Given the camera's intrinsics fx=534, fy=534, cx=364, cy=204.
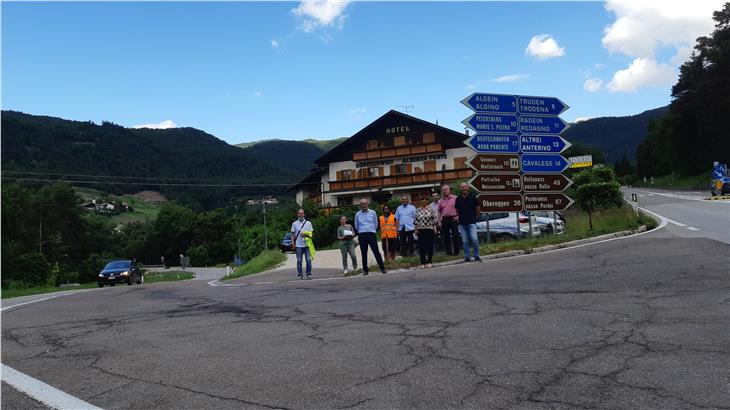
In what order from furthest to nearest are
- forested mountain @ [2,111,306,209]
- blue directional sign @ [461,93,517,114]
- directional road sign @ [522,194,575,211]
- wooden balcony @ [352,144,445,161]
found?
forested mountain @ [2,111,306,209] < wooden balcony @ [352,144,445,161] < directional road sign @ [522,194,575,211] < blue directional sign @ [461,93,517,114]

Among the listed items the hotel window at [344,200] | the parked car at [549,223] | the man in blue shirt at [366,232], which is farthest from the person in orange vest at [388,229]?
the hotel window at [344,200]

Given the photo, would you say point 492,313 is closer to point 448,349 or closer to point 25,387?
point 448,349

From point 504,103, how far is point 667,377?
44.7 feet

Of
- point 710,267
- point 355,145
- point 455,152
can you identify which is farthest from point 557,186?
point 355,145

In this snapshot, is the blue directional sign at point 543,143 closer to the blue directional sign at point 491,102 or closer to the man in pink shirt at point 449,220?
the blue directional sign at point 491,102

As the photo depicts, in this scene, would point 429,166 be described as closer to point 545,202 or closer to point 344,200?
point 344,200

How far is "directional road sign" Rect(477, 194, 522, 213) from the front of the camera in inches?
634

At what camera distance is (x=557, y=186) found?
56.2 feet

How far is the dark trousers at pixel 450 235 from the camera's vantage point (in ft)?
45.7

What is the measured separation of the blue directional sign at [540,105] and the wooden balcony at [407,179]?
3643 centimetres

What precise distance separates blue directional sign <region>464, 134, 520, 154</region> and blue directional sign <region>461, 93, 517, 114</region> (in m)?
0.79

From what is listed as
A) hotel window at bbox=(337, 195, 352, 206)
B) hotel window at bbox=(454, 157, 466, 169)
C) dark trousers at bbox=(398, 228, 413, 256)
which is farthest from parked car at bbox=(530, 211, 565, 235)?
hotel window at bbox=(337, 195, 352, 206)

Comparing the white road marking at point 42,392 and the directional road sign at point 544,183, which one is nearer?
the white road marking at point 42,392

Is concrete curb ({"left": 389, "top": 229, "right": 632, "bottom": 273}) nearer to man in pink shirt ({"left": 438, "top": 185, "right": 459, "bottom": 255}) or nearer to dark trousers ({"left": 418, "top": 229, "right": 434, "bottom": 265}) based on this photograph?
dark trousers ({"left": 418, "top": 229, "right": 434, "bottom": 265})
